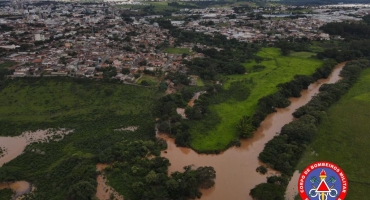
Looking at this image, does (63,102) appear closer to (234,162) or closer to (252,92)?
(234,162)

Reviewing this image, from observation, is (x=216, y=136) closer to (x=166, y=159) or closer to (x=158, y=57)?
(x=166, y=159)

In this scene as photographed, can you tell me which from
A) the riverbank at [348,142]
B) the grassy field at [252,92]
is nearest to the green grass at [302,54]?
the grassy field at [252,92]

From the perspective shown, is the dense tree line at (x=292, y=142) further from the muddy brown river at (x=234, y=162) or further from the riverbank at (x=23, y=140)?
the riverbank at (x=23, y=140)

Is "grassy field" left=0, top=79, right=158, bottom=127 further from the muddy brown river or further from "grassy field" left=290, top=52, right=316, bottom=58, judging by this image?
"grassy field" left=290, top=52, right=316, bottom=58

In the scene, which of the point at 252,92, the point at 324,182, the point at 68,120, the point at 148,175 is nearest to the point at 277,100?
the point at 252,92

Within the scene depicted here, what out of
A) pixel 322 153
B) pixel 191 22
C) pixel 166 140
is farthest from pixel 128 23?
pixel 322 153
